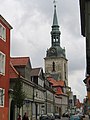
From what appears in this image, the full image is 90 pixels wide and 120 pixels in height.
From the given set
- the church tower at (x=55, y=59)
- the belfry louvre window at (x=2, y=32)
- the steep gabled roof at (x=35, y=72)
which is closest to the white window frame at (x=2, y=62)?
the belfry louvre window at (x=2, y=32)

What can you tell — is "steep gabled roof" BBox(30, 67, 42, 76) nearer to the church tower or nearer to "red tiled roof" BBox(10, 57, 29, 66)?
"red tiled roof" BBox(10, 57, 29, 66)

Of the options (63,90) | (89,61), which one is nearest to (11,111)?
(89,61)

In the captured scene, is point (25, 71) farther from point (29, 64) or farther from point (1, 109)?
point (1, 109)

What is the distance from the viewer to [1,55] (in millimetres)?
40500

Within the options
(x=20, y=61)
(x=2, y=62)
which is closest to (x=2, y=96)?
(x=2, y=62)

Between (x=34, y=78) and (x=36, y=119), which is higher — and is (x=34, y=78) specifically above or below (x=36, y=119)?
above

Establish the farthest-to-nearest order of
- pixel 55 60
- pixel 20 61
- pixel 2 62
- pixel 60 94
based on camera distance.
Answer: pixel 55 60 < pixel 60 94 < pixel 20 61 < pixel 2 62

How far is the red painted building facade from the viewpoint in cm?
4044

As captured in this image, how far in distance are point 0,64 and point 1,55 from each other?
1010 millimetres

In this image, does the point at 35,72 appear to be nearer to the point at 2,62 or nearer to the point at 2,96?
the point at 2,62

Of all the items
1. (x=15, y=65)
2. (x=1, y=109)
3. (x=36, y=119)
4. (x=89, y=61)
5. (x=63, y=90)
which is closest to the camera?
(x=89, y=61)

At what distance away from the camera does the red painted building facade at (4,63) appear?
133 feet

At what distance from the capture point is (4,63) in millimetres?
41594

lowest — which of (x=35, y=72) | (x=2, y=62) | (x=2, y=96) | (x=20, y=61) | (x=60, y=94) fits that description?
(x=2, y=96)
